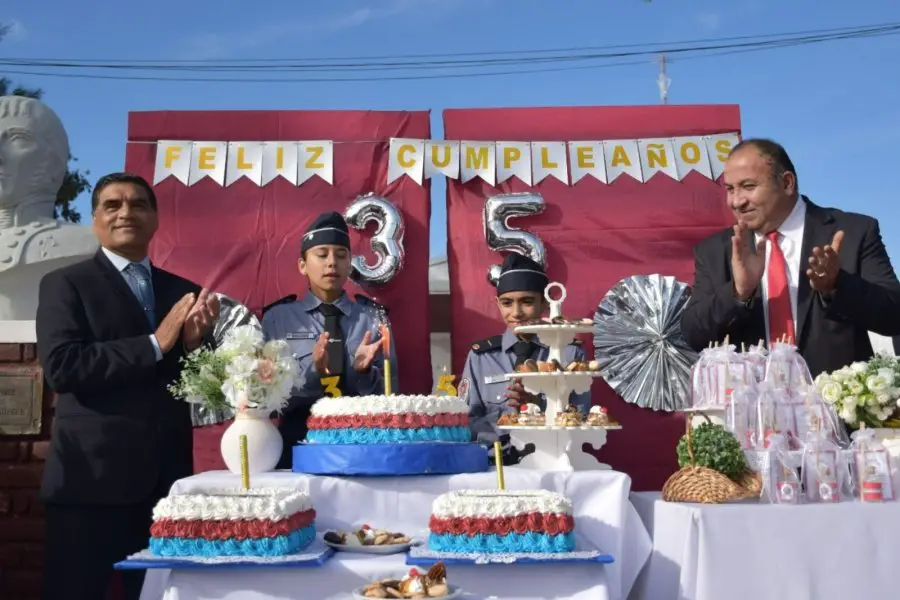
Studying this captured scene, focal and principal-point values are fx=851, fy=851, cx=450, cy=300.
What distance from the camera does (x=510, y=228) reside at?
5336 millimetres

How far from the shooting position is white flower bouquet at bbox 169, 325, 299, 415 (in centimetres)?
313

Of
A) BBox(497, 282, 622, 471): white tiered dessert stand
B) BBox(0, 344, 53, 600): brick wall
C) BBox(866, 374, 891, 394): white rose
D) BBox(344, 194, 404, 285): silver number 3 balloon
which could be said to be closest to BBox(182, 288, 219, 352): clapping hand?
BBox(497, 282, 622, 471): white tiered dessert stand

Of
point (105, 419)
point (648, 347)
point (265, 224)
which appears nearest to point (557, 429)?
point (105, 419)

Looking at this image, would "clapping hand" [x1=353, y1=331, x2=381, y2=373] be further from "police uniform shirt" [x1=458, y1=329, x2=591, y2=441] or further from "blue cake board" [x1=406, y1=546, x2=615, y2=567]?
"blue cake board" [x1=406, y1=546, x2=615, y2=567]

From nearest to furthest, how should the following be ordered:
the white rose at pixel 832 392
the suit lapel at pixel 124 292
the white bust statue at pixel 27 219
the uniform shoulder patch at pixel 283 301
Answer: the white rose at pixel 832 392, the suit lapel at pixel 124 292, the uniform shoulder patch at pixel 283 301, the white bust statue at pixel 27 219

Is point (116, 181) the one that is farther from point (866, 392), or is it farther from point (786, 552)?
point (866, 392)

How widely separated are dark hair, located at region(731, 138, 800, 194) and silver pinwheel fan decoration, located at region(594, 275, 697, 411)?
169cm

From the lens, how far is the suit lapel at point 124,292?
342cm

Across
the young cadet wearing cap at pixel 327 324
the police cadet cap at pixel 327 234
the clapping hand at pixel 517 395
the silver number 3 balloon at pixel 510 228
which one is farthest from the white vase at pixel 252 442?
the silver number 3 balloon at pixel 510 228

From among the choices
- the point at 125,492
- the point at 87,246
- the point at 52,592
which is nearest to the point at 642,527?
the point at 125,492

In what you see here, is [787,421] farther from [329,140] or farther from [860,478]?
[329,140]

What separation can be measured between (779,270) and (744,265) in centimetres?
29

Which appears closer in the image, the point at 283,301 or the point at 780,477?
the point at 780,477

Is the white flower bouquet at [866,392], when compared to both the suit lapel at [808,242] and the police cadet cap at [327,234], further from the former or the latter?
the police cadet cap at [327,234]
